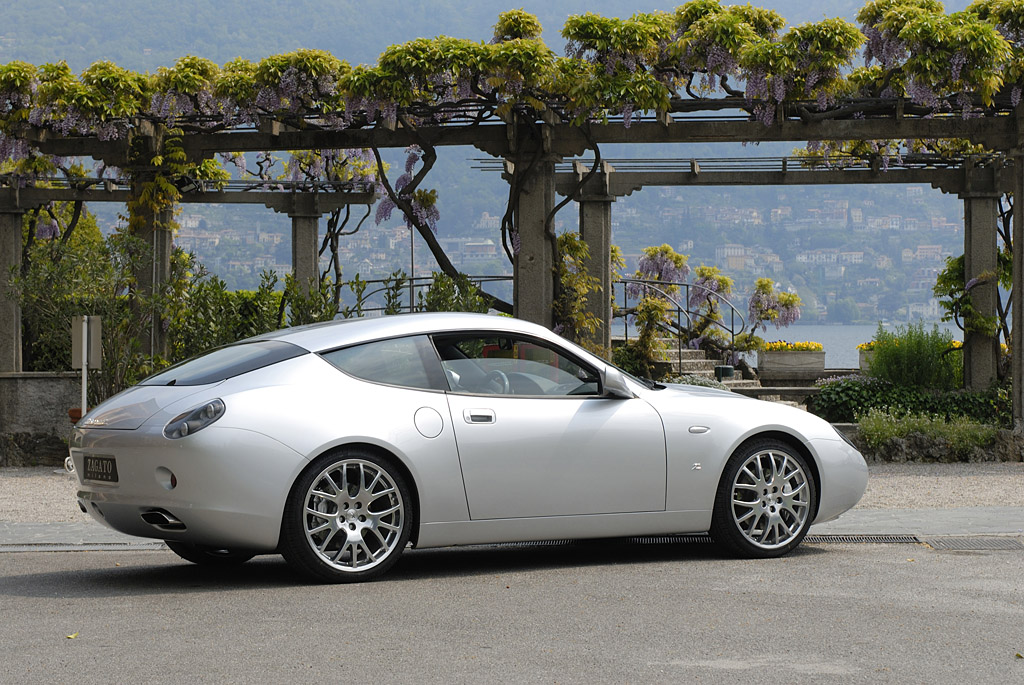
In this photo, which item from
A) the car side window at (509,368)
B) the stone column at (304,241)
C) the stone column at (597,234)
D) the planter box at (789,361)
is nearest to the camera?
the car side window at (509,368)

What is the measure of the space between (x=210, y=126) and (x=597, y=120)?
4993 mm

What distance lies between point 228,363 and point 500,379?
1.50m

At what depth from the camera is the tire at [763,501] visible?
7543mm

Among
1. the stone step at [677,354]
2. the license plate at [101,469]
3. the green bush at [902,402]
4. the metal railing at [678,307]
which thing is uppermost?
the metal railing at [678,307]

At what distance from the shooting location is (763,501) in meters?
7.62

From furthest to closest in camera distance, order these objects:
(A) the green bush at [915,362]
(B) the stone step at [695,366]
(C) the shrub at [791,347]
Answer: (C) the shrub at [791,347] < (B) the stone step at [695,366] < (A) the green bush at [915,362]

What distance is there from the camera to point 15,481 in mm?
13188

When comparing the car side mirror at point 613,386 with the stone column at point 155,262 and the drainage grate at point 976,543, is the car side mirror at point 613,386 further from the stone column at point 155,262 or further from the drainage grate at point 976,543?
the stone column at point 155,262

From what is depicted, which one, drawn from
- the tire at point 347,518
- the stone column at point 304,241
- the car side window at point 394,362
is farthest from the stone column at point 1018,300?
the stone column at point 304,241

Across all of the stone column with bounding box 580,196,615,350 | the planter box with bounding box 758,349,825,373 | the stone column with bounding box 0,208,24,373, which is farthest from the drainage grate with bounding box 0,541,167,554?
the planter box with bounding box 758,349,825,373

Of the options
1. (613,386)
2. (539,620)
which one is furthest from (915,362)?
(539,620)

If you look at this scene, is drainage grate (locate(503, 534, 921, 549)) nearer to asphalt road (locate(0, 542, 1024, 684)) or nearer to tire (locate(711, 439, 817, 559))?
asphalt road (locate(0, 542, 1024, 684))

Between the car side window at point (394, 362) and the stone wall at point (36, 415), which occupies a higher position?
the car side window at point (394, 362)

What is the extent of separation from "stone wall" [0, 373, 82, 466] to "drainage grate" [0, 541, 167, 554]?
628cm
